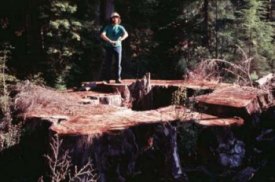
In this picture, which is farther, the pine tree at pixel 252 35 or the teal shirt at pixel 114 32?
the pine tree at pixel 252 35

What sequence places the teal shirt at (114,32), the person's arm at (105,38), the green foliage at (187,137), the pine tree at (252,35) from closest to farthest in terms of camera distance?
the green foliage at (187,137)
the person's arm at (105,38)
the teal shirt at (114,32)
the pine tree at (252,35)

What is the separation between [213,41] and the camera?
65.6 ft

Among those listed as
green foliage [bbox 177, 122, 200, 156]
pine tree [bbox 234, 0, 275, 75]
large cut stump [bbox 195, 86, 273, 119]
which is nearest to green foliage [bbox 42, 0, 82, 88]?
pine tree [bbox 234, 0, 275, 75]

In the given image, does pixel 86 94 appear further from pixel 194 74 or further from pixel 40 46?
pixel 40 46

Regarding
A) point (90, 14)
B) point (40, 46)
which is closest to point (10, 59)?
point (40, 46)

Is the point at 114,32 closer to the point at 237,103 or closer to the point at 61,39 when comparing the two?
the point at 237,103

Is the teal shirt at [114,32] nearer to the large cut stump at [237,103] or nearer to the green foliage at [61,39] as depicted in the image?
the large cut stump at [237,103]

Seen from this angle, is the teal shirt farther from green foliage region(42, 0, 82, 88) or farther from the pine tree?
the pine tree

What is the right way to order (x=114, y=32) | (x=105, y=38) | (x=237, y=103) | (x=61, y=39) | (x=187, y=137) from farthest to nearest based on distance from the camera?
(x=61, y=39), (x=114, y=32), (x=105, y=38), (x=237, y=103), (x=187, y=137)

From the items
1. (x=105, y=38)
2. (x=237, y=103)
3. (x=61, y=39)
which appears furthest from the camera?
(x=61, y=39)

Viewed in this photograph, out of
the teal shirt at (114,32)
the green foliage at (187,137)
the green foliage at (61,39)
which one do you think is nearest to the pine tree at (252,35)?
the green foliage at (61,39)

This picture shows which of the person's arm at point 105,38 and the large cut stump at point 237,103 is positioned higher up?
the person's arm at point 105,38

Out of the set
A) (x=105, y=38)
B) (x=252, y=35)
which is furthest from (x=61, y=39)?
(x=252, y=35)

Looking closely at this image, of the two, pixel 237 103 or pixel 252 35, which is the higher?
pixel 252 35
